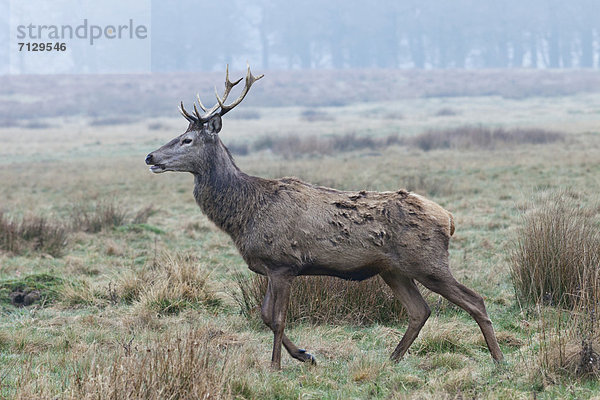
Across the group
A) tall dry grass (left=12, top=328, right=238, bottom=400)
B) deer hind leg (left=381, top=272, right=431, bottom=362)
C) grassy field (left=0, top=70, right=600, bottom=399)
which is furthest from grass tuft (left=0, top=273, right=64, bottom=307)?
deer hind leg (left=381, top=272, right=431, bottom=362)

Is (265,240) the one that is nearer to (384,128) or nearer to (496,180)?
(496,180)

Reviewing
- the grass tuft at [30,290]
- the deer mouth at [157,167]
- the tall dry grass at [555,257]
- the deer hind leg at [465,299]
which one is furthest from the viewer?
the grass tuft at [30,290]

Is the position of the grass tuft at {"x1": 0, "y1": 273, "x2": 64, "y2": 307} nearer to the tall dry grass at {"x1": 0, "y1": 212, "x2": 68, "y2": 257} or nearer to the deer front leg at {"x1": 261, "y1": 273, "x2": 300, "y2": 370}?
the tall dry grass at {"x1": 0, "y1": 212, "x2": 68, "y2": 257}

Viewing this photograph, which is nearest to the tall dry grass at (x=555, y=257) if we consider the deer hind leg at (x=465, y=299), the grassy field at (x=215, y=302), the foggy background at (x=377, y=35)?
the grassy field at (x=215, y=302)

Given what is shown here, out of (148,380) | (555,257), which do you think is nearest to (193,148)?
(148,380)

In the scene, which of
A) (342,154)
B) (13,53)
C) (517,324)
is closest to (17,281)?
(517,324)

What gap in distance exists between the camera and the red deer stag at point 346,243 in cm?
620

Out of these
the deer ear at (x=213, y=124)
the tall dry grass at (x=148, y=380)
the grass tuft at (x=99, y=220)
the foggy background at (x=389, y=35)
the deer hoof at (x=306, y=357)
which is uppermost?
the foggy background at (x=389, y=35)

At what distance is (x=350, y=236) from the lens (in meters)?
6.27

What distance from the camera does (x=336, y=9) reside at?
112m

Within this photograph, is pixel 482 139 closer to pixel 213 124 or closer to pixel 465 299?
pixel 213 124

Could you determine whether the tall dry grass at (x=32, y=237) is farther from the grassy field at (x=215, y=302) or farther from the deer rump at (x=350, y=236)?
the deer rump at (x=350, y=236)

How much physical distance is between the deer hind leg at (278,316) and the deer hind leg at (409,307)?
0.82 metres

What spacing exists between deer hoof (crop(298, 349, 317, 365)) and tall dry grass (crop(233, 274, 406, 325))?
1193mm
